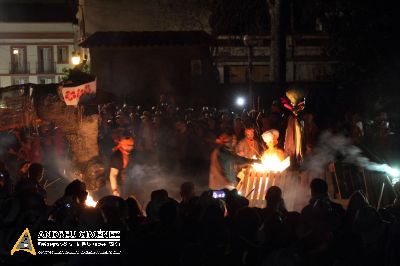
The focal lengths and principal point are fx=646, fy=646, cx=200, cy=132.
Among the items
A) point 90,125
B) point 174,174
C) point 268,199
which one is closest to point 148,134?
point 174,174

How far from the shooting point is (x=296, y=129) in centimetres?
1105

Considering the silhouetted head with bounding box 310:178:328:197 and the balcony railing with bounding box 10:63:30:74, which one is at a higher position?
the balcony railing with bounding box 10:63:30:74

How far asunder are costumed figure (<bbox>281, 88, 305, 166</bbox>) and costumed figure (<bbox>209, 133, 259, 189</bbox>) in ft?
2.44

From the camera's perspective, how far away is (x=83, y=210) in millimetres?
7027

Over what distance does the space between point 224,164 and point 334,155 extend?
223cm

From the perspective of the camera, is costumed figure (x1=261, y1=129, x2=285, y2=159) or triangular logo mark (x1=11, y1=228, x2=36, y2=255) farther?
costumed figure (x1=261, y1=129, x2=285, y2=159)

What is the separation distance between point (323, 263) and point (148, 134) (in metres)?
9.47

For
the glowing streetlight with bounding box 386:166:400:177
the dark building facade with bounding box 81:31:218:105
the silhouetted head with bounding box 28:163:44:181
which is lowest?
the glowing streetlight with bounding box 386:166:400:177

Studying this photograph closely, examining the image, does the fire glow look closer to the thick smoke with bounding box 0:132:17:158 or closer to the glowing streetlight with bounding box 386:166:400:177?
the glowing streetlight with bounding box 386:166:400:177

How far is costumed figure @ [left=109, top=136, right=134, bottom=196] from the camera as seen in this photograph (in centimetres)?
1226

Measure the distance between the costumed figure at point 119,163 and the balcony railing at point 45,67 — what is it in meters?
42.5

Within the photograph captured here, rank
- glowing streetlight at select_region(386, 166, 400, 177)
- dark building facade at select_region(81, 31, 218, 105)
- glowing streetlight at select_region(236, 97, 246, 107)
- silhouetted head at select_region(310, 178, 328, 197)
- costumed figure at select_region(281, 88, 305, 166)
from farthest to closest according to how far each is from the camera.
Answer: dark building facade at select_region(81, 31, 218, 105), glowing streetlight at select_region(236, 97, 246, 107), costumed figure at select_region(281, 88, 305, 166), glowing streetlight at select_region(386, 166, 400, 177), silhouetted head at select_region(310, 178, 328, 197)

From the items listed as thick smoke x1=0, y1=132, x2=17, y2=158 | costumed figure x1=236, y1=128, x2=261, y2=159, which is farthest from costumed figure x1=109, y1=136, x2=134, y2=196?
costumed figure x1=236, y1=128, x2=261, y2=159

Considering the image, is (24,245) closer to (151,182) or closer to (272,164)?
(272,164)
